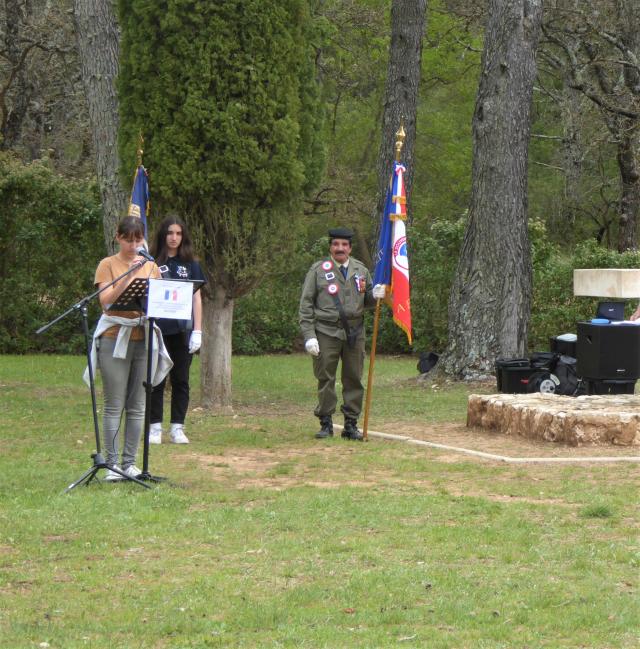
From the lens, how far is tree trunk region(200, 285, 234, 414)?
14453mm

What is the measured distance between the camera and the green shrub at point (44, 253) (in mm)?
22938

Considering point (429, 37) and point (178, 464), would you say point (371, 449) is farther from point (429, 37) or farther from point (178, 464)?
point (429, 37)

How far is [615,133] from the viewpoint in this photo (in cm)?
3025

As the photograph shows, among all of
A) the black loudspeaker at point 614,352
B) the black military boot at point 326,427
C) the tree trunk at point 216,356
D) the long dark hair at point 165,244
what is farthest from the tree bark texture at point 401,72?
the long dark hair at point 165,244

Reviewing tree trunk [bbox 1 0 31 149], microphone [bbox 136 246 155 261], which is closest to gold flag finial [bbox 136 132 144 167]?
microphone [bbox 136 246 155 261]

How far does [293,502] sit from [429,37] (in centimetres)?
2790

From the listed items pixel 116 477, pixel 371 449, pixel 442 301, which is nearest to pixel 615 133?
pixel 442 301

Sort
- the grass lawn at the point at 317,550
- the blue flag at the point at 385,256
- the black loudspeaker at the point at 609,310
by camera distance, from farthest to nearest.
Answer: the black loudspeaker at the point at 609,310 < the blue flag at the point at 385,256 < the grass lawn at the point at 317,550

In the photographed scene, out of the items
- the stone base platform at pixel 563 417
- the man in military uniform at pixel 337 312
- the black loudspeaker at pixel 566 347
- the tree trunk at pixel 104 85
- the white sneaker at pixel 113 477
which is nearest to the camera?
the white sneaker at pixel 113 477

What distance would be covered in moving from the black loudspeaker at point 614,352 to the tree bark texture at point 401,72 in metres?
9.73

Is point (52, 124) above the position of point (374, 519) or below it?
above

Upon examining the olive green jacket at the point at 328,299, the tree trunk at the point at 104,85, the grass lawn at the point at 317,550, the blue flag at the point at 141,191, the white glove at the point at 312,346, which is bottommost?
the grass lawn at the point at 317,550

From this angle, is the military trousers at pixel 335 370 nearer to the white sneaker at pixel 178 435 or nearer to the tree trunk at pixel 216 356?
the white sneaker at pixel 178 435

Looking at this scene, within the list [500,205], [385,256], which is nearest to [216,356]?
[385,256]
